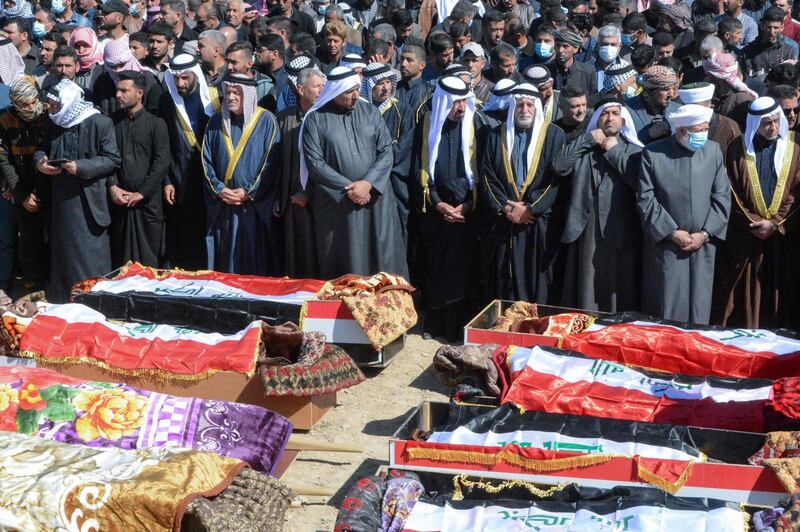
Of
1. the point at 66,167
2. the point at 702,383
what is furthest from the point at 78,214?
the point at 702,383

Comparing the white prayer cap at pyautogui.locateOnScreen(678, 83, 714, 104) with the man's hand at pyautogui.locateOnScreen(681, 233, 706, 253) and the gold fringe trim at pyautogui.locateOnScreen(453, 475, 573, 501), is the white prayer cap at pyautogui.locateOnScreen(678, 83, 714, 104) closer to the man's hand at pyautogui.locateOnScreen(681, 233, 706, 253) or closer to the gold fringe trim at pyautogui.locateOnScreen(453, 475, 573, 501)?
the man's hand at pyautogui.locateOnScreen(681, 233, 706, 253)

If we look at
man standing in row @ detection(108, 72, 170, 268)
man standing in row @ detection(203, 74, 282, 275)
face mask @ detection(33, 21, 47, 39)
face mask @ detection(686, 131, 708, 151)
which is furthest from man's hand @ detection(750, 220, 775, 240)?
face mask @ detection(33, 21, 47, 39)

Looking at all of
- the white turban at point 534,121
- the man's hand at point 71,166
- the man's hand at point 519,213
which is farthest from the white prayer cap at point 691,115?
the man's hand at point 71,166

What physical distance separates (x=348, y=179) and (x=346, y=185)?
0.24 ft

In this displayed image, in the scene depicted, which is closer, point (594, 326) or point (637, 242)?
point (594, 326)

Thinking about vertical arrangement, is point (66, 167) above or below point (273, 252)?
above

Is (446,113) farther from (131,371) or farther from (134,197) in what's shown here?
(131,371)

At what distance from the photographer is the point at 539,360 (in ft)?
21.0

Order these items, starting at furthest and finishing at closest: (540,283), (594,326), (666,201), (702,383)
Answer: (540,283) → (666,201) → (594,326) → (702,383)

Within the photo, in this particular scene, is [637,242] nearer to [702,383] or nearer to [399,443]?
[702,383]

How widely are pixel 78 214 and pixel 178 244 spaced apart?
807 millimetres

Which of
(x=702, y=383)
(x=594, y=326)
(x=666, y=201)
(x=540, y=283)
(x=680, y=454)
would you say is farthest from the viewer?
(x=540, y=283)

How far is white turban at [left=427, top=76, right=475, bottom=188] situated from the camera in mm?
8234

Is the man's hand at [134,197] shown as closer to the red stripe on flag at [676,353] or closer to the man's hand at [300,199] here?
the man's hand at [300,199]
